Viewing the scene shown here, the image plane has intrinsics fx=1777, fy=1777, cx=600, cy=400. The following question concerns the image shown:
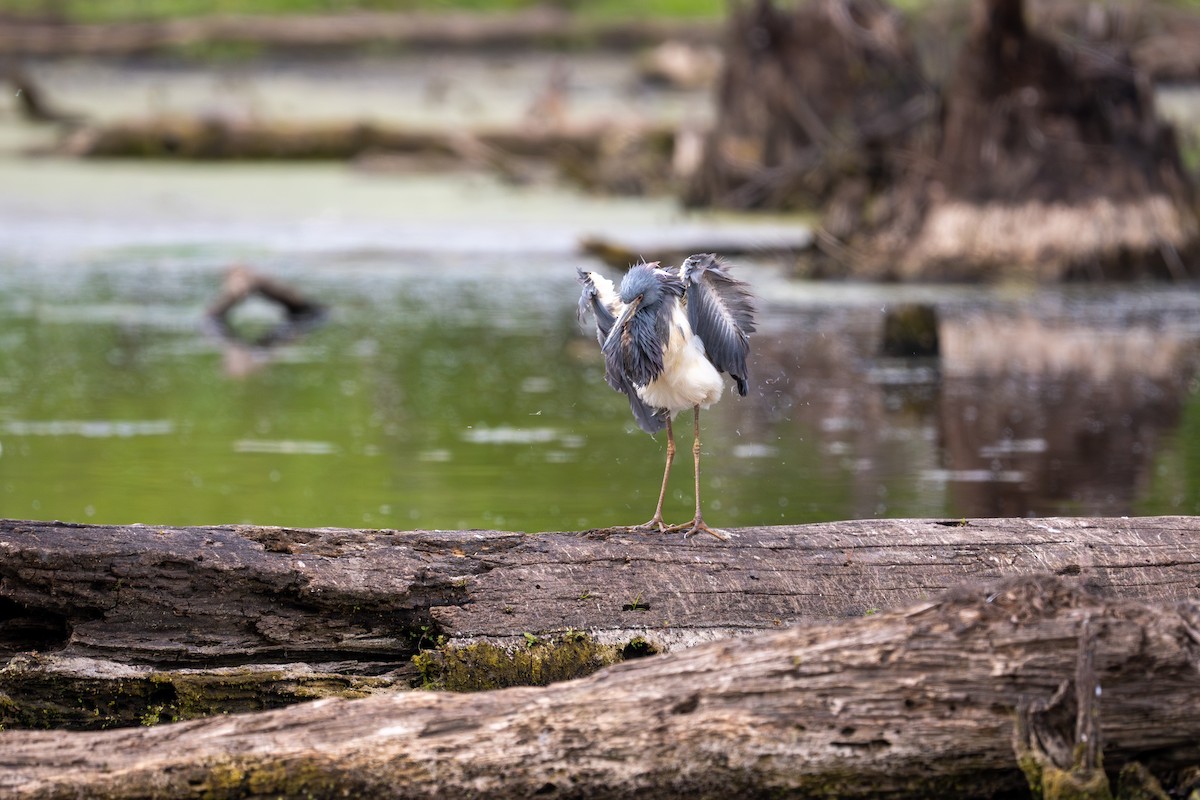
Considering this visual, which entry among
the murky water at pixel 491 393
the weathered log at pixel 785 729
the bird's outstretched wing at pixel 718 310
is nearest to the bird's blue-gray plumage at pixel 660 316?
the bird's outstretched wing at pixel 718 310

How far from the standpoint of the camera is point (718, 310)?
5098mm

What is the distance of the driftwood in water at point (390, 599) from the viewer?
4.53m

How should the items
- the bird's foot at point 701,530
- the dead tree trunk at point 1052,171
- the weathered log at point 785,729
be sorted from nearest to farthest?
the weathered log at point 785,729
the bird's foot at point 701,530
the dead tree trunk at point 1052,171

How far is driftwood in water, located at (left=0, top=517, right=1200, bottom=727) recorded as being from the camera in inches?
178

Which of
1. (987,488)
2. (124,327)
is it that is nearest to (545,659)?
(987,488)

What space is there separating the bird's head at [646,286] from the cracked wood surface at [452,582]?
657 millimetres

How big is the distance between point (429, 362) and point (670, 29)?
2487 centimetres

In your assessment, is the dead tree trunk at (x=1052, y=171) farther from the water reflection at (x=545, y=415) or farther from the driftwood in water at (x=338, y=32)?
the driftwood in water at (x=338, y=32)

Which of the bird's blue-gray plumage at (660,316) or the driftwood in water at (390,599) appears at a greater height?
the bird's blue-gray plumage at (660,316)

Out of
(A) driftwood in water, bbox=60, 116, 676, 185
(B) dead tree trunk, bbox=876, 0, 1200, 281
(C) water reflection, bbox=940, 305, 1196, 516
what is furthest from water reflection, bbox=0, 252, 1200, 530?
(A) driftwood in water, bbox=60, 116, 676, 185

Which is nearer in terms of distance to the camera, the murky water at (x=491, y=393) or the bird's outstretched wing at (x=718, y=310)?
the bird's outstretched wing at (x=718, y=310)

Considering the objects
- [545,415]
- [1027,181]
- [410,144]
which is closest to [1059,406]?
[545,415]

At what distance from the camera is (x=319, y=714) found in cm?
387

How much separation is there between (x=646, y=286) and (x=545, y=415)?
210 inches
